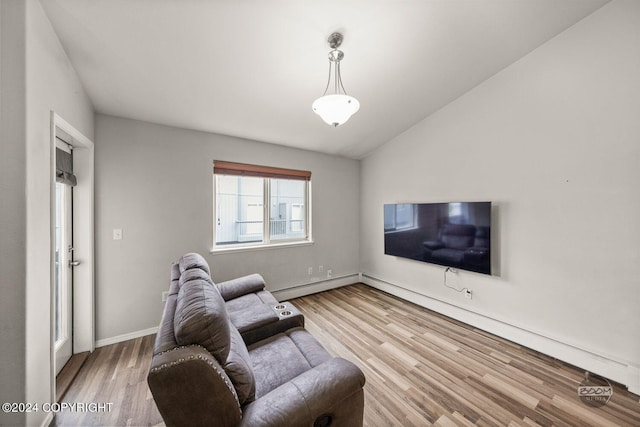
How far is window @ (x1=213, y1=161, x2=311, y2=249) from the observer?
3244 millimetres

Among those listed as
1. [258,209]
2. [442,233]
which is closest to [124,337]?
[258,209]

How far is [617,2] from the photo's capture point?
6.28 feet

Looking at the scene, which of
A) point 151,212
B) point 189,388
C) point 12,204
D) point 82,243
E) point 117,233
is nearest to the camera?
point 189,388

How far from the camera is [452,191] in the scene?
3.04 meters

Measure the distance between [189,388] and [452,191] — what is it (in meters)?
3.20

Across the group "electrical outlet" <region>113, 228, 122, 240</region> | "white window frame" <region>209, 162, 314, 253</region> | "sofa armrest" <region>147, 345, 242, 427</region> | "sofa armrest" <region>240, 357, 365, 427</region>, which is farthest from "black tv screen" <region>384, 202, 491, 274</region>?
"electrical outlet" <region>113, 228, 122, 240</region>

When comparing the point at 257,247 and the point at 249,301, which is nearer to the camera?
the point at 249,301

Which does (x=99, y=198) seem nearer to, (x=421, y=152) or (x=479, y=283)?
(x=421, y=152)

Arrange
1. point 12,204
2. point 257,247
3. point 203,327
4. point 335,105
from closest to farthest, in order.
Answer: point 203,327
point 12,204
point 335,105
point 257,247

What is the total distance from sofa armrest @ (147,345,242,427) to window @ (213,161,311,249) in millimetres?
2452

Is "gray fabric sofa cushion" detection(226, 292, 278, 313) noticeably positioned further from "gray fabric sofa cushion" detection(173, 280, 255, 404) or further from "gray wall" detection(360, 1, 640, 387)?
"gray wall" detection(360, 1, 640, 387)

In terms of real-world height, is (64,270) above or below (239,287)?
above

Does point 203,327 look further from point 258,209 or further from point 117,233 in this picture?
point 258,209

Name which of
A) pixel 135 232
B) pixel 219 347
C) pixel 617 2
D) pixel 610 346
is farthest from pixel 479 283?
pixel 135 232
